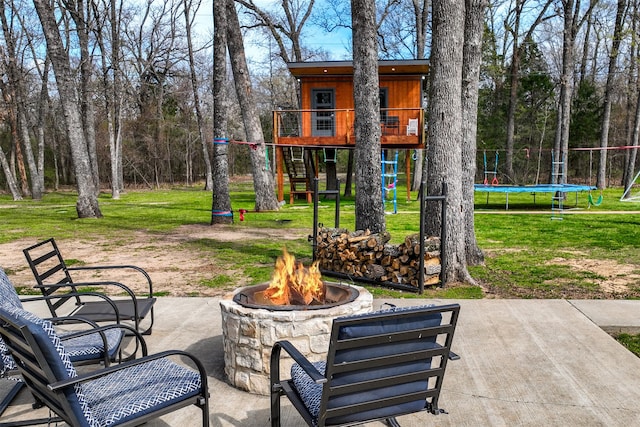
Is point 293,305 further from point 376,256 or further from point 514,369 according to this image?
point 376,256

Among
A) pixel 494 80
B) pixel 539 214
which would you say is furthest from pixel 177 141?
pixel 539 214

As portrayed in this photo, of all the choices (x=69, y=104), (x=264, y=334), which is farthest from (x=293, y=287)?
(x=69, y=104)

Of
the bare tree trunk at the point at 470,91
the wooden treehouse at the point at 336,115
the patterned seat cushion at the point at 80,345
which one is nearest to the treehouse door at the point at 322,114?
the wooden treehouse at the point at 336,115

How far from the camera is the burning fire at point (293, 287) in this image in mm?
3857

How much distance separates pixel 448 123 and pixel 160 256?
5878 millimetres

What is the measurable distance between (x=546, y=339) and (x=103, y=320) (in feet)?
13.0

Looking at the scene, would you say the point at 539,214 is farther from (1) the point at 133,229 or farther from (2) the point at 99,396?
(2) the point at 99,396

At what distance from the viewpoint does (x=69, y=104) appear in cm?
1488

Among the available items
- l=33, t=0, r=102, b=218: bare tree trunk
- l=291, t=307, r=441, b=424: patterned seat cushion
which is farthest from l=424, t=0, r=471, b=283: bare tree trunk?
l=33, t=0, r=102, b=218: bare tree trunk

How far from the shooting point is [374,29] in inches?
318

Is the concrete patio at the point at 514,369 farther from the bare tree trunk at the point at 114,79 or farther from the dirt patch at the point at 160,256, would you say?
the bare tree trunk at the point at 114,79

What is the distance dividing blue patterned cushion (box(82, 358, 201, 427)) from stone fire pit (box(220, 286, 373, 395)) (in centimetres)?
67

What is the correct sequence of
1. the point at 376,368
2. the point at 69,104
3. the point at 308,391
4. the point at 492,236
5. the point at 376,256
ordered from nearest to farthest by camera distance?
the point at 376,368 → the point at 308,391 → the point at 376,256 → the point at 492,236 → the point at 69,104

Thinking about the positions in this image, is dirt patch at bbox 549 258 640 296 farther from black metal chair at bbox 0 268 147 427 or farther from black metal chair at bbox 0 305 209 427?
black metal chair at bbox 0 268 147 427
